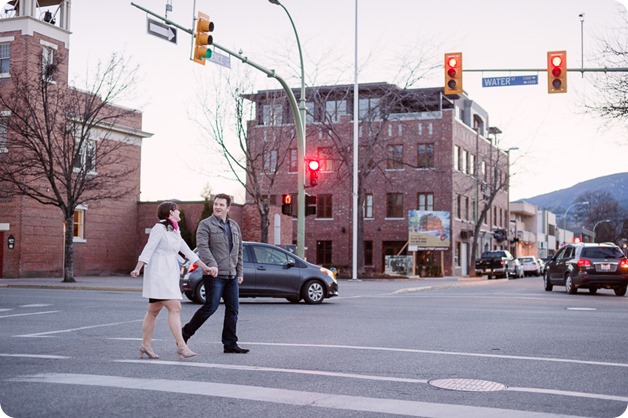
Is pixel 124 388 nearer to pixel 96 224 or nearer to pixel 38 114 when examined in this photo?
pixel 38 114

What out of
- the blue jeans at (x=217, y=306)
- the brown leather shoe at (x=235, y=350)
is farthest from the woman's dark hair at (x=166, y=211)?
the brown leather shoe at (x=235, y=350)

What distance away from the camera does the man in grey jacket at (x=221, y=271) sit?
989 cm

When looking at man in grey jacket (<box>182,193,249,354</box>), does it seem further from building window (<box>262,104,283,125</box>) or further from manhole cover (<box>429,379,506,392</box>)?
building window (<box>262,104,283,125</box>)

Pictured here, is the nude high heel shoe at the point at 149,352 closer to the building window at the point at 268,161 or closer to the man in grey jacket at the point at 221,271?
the man in grey jacket at the point at 221,271

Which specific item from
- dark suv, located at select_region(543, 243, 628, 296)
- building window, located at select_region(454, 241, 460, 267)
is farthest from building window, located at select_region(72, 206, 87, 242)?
building window, located at select_region(454, 241, 460, 267)

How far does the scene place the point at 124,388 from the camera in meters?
7.14

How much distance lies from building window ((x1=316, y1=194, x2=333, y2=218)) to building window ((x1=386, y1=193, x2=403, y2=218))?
14.2 feet

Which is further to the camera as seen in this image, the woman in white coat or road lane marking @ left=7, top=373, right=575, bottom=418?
the woman in white coat

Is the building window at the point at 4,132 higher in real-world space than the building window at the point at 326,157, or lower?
lower

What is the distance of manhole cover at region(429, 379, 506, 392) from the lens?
7.37 metres

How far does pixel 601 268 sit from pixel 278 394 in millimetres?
20513

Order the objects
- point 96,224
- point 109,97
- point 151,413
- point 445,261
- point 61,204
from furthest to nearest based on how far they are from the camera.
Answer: point 445,261 < point 96,224 < point 109,97 < point 61,204 < point 151,413

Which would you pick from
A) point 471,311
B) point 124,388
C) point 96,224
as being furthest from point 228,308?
point 96,224

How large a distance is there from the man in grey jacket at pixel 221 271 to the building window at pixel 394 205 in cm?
4694
